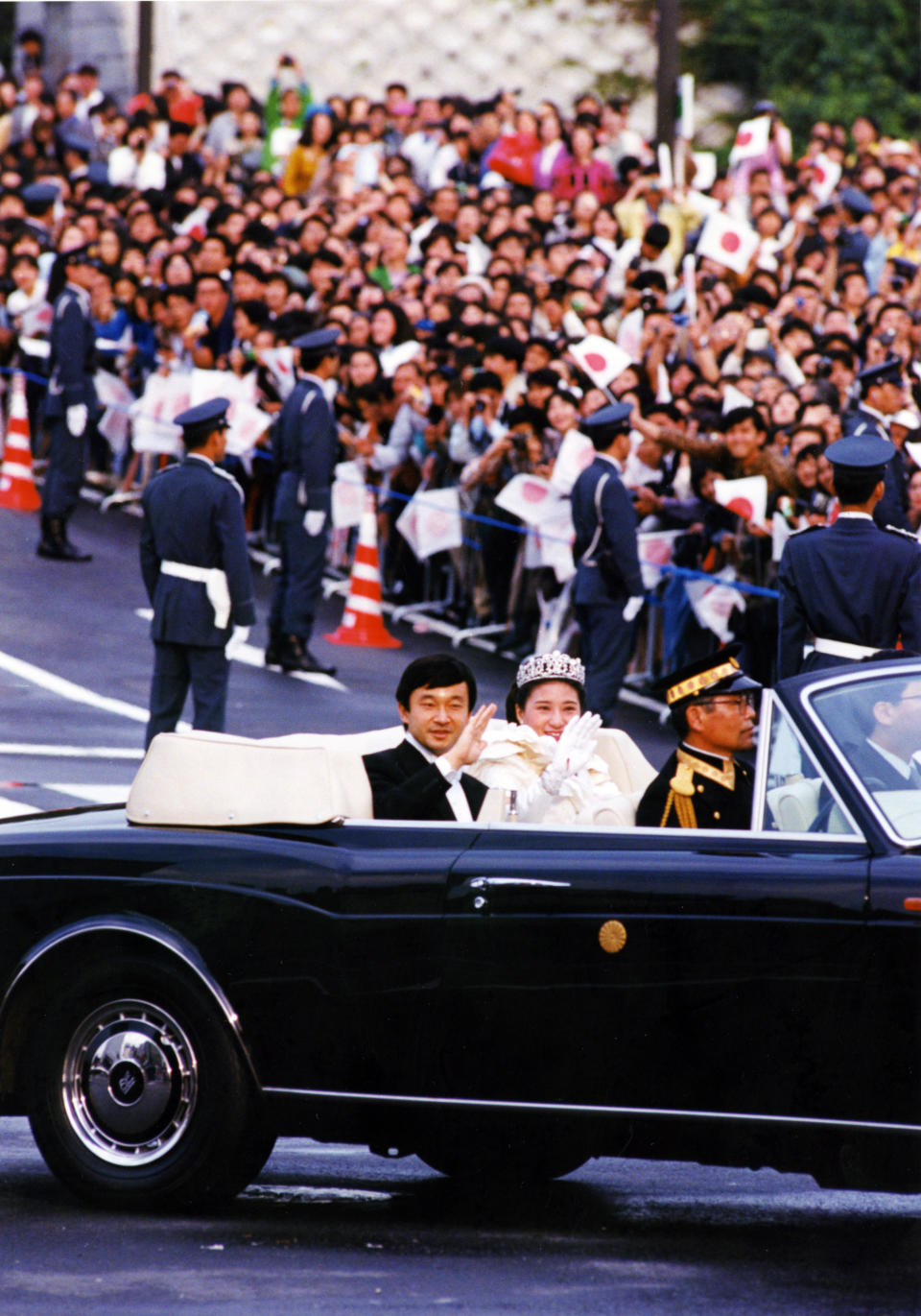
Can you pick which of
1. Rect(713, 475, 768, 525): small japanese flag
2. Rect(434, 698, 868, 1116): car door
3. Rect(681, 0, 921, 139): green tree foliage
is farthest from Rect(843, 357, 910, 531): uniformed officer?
Rect(681, 0, 921, 139): green tree foliage

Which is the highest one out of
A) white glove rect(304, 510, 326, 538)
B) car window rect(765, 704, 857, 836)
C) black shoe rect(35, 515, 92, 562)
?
car window rect(765, 704, 857, 836)

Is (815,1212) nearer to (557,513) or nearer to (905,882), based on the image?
(905,882)

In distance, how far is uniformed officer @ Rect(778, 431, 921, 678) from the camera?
28.9ft

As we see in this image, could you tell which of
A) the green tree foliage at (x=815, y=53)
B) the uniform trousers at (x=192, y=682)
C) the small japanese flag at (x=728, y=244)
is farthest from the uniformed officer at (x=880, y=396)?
the green tree foliage at (x=815, y=53)

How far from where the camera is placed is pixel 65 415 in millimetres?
17031

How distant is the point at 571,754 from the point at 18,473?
42.7 feet

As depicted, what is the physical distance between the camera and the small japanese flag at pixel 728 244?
18391 mm

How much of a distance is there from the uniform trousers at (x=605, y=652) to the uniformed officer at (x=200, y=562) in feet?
8.20

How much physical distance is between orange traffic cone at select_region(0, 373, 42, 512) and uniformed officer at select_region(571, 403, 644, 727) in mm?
6580

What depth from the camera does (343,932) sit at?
588 cm

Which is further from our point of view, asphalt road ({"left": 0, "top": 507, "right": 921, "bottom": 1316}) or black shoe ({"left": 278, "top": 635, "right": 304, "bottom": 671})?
black shoe ({"left": 278, "top": 635, "right": 304, "bottom": 671})

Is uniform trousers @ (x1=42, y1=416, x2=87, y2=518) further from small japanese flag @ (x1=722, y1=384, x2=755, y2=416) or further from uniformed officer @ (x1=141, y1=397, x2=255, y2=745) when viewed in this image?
uniformed officer @ (x1=141, y1=397, x2=255, y2=745)

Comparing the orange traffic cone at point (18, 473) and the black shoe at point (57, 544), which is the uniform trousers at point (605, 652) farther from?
the orange traffic cone at point (18, 473)

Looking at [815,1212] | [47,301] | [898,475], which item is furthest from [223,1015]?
[47,301]
